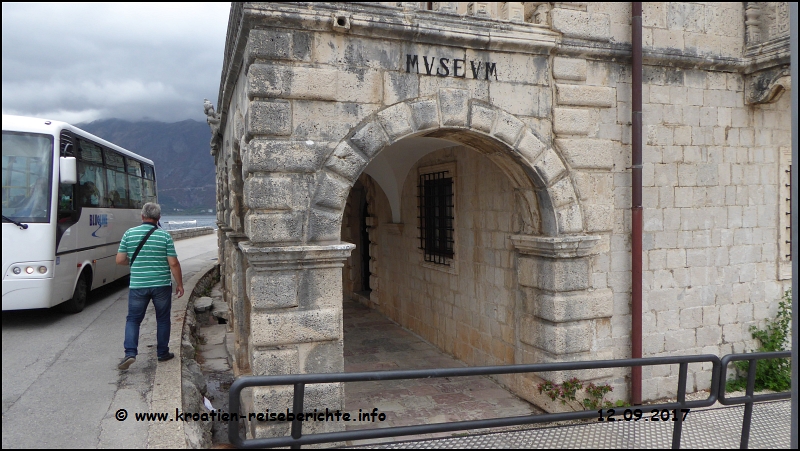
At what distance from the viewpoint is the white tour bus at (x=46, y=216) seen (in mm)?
5457

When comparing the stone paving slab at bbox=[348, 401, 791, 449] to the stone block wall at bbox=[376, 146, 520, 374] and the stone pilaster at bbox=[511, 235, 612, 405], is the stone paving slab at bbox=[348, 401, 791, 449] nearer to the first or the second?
the stone pilaster at bbox=[511, 235, 612, 405]

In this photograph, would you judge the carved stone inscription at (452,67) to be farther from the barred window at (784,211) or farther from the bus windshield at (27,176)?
the bus windshield at (27,176)

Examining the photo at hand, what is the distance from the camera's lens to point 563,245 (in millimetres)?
4953

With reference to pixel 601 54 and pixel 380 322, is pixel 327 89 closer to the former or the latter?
pixel 601 54

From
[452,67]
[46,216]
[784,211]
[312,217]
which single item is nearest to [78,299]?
[46,216]

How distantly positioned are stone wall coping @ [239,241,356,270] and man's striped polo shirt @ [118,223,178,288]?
3.01 ft

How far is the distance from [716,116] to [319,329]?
5018 millimetres

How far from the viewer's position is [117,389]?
4.08 metres

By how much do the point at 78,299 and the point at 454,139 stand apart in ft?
17.6

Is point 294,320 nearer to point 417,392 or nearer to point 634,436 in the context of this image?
point 417,392

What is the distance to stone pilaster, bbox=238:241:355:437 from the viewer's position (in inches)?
160

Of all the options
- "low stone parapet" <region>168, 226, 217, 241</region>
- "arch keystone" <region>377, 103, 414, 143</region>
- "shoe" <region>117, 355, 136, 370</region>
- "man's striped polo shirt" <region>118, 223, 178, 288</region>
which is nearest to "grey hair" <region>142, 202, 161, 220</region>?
"man's striped polo shirt" <region>118, 223, 178, 288</region>

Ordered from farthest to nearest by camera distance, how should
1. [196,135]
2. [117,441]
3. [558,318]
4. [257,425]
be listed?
[196,135]
[558,318]
[257,425]
[117,441]

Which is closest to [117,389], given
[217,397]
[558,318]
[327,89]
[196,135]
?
[217,397]
